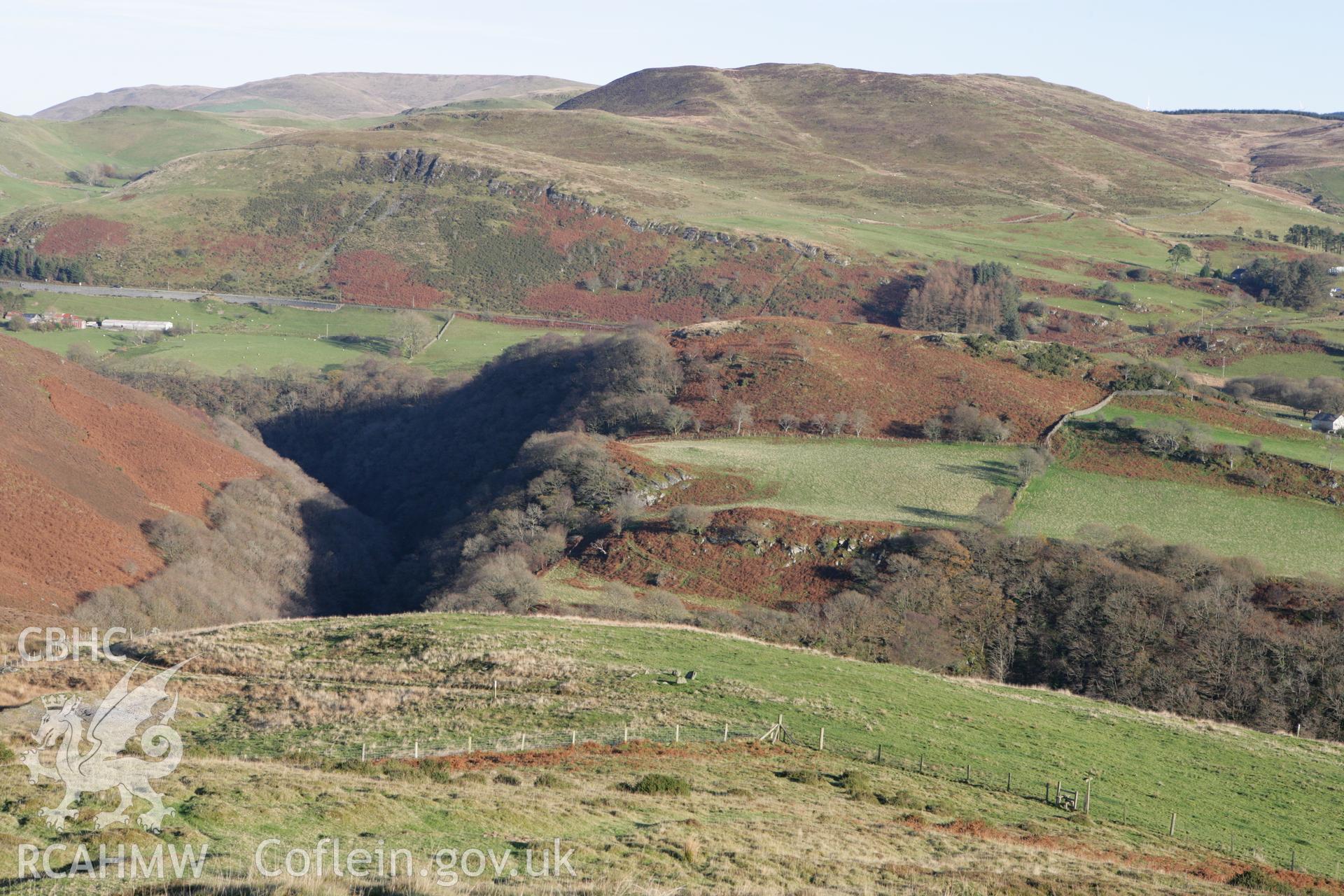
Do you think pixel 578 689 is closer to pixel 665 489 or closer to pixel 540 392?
pixel 665 489

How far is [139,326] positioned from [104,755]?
129679 mm

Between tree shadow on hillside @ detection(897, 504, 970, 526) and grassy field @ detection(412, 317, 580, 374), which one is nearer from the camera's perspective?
tree shadow on hillside @ detection(897, 504, 970, 526)

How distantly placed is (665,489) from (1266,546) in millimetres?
36690

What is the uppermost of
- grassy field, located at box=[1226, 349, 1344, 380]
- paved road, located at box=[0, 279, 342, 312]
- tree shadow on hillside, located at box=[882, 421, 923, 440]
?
paved road, located at box=[0, 279, 342, 312]

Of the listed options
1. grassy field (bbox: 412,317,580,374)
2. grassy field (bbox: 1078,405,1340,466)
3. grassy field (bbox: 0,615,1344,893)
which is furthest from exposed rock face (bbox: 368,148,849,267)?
grassy field (bbox: 0,615,1344,893)

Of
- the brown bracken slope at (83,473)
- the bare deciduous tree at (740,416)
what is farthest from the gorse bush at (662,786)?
the bare deciduous tree at (740,416)

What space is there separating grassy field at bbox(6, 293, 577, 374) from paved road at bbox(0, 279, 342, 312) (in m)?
2.42

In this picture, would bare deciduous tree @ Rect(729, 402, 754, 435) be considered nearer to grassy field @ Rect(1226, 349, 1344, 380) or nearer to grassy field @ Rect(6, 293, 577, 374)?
grassy field @ Rect(6, 293, 577, 374)

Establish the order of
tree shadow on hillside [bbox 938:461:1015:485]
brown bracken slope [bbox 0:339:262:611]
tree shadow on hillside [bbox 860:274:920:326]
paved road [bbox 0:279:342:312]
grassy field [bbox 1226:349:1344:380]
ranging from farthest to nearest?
paved road [bbox 0:279:342:312] < tree shadow on hillside [bbox 860:274:920:326] < grassy field [bbox 1226:349:1344:380] < tree shadow on hillside [bbox 938:461:1015:485] < brown bracken slope [bbox 0:339:262:611]

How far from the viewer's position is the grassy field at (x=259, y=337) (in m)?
125

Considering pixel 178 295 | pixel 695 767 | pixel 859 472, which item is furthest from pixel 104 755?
pixel 178 295

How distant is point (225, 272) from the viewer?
164m

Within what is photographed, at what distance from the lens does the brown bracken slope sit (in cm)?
5444

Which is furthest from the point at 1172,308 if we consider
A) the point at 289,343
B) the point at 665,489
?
the point at 289,343
